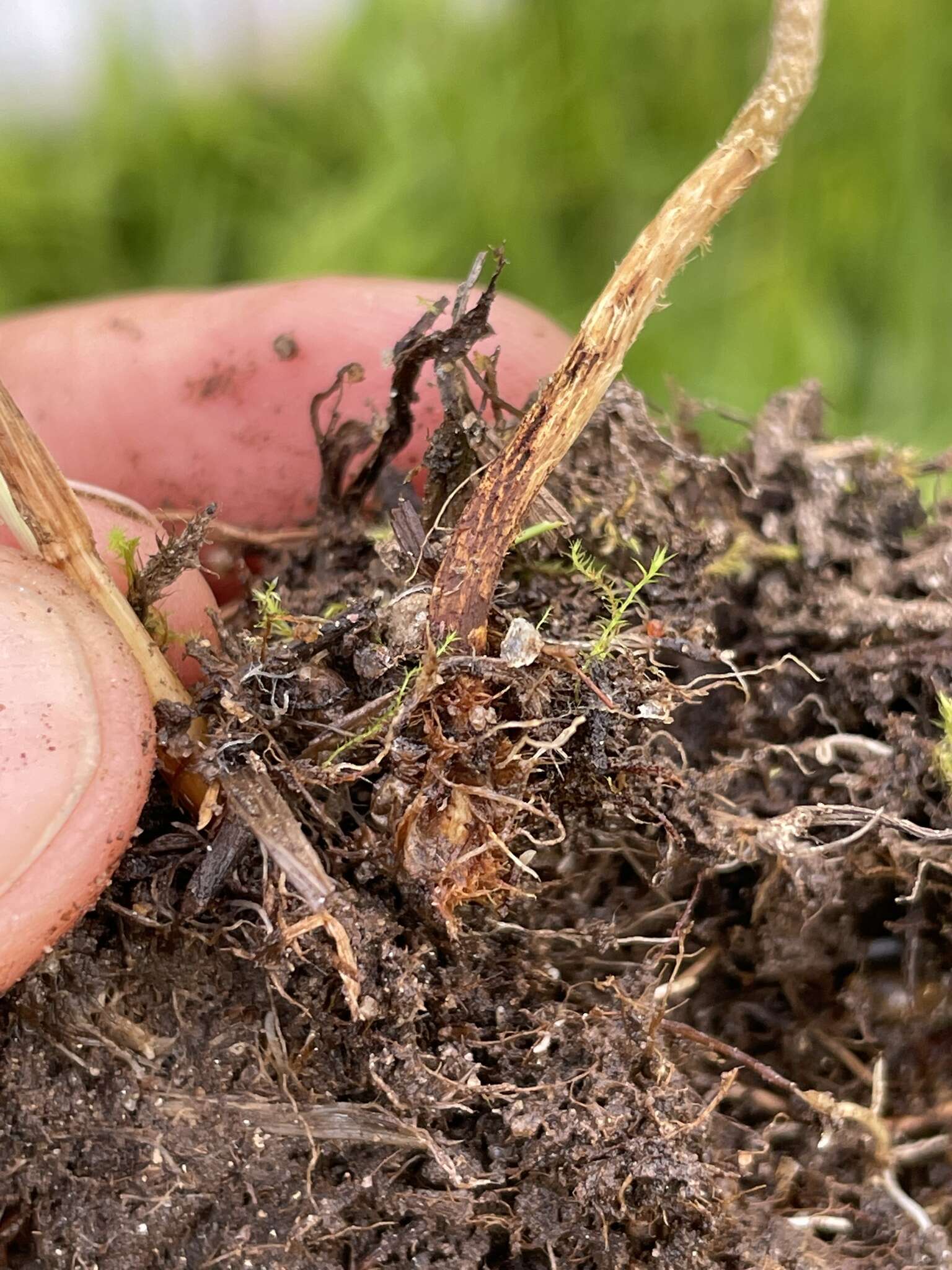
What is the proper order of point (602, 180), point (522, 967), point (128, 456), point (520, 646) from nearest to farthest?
point (520, 646), point (522, 967), point (128, 456), point (602, 180)

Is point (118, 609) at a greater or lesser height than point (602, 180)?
lesser

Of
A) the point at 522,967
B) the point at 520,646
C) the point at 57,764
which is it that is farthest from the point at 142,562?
the point at 522,967

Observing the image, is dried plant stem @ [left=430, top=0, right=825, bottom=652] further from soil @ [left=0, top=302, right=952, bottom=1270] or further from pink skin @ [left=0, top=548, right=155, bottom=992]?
pink skin @ [left=0, top=548, right=155, bottom=992]

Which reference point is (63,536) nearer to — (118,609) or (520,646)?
(118,609)

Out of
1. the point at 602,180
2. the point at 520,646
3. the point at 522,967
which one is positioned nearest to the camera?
the point at 520,646

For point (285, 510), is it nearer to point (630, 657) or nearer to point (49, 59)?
point (630, 657)

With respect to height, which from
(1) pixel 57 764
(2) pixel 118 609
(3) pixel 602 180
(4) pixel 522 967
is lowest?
(4) pixel 522 967
